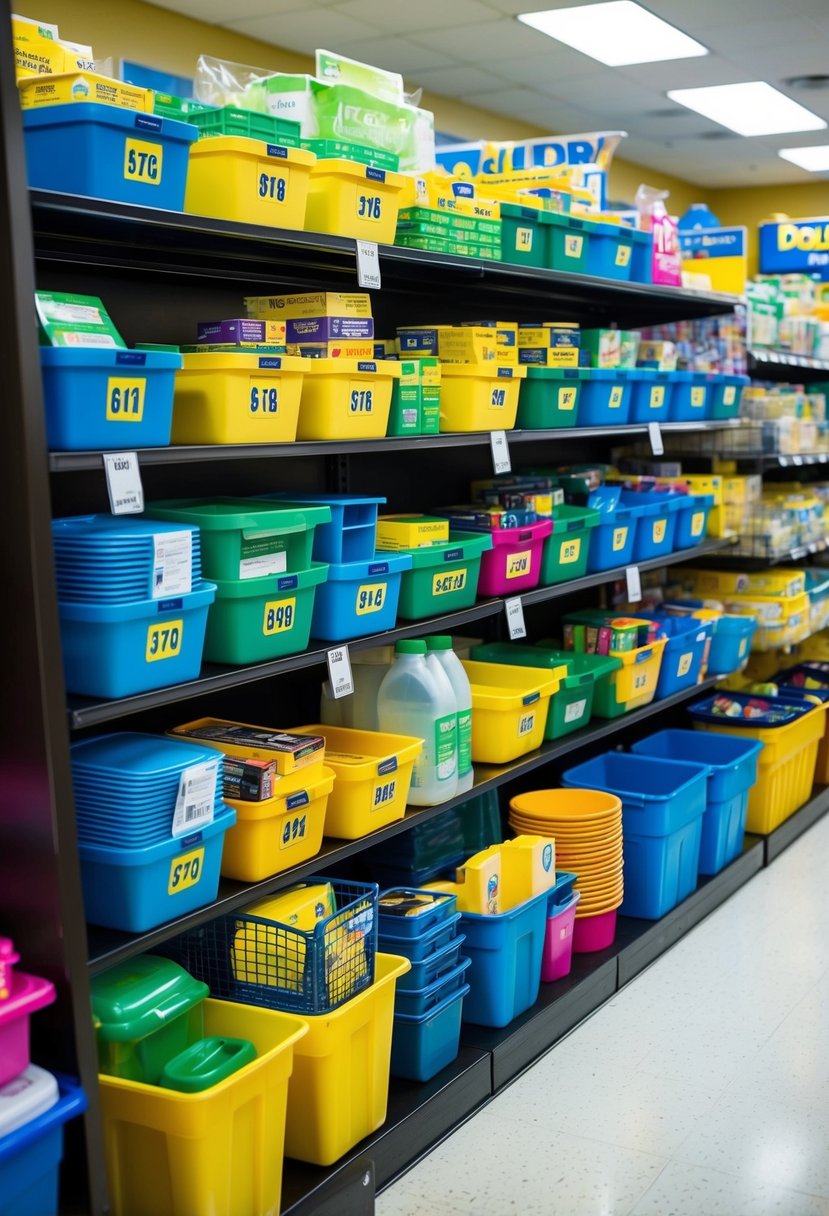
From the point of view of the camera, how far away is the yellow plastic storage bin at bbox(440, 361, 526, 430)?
3.58m

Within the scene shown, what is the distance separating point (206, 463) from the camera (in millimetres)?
3305

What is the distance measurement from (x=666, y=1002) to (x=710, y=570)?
2.53 metres

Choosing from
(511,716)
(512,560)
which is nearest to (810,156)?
(512,560)

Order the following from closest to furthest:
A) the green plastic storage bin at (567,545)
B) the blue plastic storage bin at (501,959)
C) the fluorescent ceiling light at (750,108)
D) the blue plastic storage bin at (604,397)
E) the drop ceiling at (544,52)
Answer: the blue plastic storage bin at (501,959), the green plastic storage bin at (567,545), the blue plastic storage bin at (604,397), the drop ceiling at (544,52), the fluorescent ceiling light at (750,108)

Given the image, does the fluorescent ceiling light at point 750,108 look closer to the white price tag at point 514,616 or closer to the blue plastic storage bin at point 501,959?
the white price tag at point 514,616

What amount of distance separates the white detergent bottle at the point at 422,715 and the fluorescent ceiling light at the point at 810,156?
8993 millimetres

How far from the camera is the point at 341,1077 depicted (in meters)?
2.72

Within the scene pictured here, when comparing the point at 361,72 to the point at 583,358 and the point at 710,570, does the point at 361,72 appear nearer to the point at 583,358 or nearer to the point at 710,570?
the point at 583,358

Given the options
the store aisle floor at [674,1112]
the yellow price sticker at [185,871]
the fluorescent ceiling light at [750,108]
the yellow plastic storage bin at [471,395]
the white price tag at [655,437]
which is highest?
the fluorescent ceiling light at [750,108]

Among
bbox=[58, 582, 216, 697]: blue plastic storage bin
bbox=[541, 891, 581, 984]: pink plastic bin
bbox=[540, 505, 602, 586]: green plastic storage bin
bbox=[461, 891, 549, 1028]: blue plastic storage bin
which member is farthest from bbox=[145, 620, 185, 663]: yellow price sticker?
bbox=[540, 505, 602, 586]: green plastic storage bin

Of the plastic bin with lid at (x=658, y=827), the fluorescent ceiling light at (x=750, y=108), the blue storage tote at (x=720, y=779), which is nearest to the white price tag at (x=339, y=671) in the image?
the plastic bin with lid at (x=658, y=827)

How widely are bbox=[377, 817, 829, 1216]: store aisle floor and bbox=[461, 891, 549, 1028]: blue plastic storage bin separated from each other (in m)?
0.20

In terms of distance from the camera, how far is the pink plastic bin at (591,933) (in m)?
3.87

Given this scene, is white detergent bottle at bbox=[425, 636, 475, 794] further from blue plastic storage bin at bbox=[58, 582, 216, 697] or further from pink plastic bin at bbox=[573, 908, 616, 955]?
blue plastic storage bin at bbox=[58, 582, 216, 697]
